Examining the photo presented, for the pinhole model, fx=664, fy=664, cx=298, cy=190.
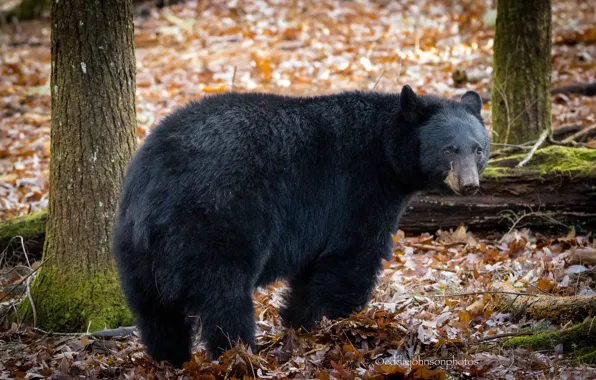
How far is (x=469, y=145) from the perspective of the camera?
5746mm

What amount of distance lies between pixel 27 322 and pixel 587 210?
6206 mm

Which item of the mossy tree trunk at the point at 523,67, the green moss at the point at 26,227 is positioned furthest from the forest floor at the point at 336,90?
the mossy tree trunk at the point at 523,67

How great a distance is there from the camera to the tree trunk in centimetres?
591

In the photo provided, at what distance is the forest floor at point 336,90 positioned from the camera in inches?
189

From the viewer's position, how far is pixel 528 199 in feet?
25.7

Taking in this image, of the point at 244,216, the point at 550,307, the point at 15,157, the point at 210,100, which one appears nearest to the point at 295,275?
the point at 244,216

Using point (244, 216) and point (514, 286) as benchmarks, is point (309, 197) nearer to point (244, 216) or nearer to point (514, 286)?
point (244, 216)

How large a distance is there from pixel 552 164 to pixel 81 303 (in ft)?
17.8

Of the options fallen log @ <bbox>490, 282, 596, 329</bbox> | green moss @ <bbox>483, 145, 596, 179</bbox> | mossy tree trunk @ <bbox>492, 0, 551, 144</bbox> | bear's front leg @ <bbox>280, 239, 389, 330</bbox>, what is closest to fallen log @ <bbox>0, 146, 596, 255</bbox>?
green moss @ <bbox>483, 145, 596, 179</bbox>

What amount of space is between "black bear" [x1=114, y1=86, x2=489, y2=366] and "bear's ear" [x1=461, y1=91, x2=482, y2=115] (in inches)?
0.5

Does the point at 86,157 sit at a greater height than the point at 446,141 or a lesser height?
lesser

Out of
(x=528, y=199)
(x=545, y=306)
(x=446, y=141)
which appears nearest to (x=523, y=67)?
(x=528, y=199)

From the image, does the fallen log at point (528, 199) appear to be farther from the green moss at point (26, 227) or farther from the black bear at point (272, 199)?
the green moss at point (26, 227)

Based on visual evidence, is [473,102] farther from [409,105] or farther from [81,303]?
[81,303]
